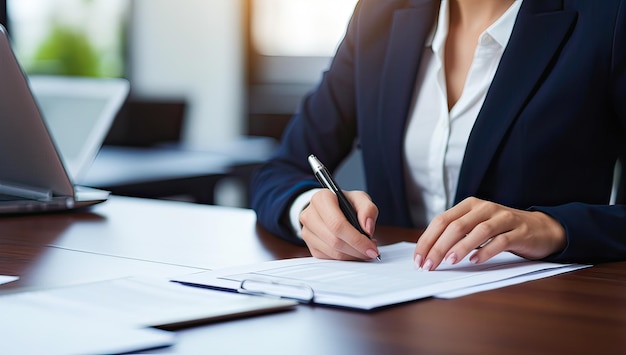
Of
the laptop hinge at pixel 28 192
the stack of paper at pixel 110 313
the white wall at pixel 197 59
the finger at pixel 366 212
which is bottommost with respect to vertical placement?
the white wall at pixel 197 59

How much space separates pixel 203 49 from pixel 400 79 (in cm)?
419

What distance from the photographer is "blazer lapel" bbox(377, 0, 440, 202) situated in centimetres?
154

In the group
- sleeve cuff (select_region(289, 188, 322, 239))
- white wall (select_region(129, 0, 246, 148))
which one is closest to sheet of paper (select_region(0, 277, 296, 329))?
sleeve cuff (select_region(289, 188, 322, 239))

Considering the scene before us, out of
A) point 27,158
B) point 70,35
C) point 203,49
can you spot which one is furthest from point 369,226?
point 70,35

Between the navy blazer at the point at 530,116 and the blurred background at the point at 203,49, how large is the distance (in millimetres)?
3713

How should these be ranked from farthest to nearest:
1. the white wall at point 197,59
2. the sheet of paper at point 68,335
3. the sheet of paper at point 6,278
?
1. the white wall at point 197,59
2. the sheet of paper at point 6,278
3. the sheet of paper at point 68,335

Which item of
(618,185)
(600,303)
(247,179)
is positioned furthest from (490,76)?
(247,179)

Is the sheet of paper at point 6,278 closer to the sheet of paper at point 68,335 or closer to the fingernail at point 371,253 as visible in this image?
the sheet of paper at point 68,335

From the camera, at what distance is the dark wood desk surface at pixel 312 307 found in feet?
2.41

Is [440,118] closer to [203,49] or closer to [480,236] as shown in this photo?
[480,236]

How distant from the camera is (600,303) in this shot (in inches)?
35.0

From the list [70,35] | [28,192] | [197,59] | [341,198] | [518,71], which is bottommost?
[197,59]

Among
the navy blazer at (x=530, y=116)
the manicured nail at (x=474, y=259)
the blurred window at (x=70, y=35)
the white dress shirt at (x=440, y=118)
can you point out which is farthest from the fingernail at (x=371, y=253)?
the blurred window at (x=70, y=35)

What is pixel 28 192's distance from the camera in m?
1.49
